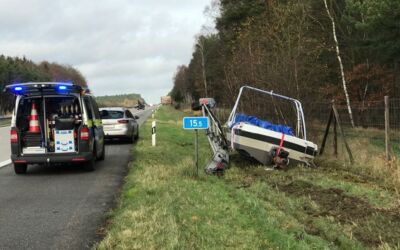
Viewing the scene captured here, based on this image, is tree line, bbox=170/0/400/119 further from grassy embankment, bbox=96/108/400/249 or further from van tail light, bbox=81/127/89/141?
van tail light, bbox=81/127/89/141

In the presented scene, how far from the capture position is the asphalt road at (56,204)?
683 centimetres

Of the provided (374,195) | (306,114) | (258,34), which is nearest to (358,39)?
(258,34)

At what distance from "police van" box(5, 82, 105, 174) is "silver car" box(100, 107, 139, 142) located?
7794 millimetres

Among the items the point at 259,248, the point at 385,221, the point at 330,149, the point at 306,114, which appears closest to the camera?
the point at 259,248

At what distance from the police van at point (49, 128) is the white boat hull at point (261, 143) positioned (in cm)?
359

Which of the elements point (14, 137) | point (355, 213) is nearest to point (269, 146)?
point (355, 213)

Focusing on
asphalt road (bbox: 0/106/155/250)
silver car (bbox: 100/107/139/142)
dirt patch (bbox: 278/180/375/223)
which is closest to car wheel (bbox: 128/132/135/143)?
silver car (bbox: 100/107/139/142)

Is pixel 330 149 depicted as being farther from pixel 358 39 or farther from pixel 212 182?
pixel 358 39

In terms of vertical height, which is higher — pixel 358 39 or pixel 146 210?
pixel 358 39

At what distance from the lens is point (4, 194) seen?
10219 mm

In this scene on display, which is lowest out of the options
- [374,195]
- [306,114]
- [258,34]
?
[374,195]

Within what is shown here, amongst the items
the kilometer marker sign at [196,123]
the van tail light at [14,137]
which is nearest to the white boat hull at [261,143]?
the kilometer marker sign at [196,123]

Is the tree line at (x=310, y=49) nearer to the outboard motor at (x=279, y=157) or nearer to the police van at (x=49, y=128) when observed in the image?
the outboard motor at (x=279, y=157)

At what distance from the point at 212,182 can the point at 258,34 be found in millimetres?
13141
